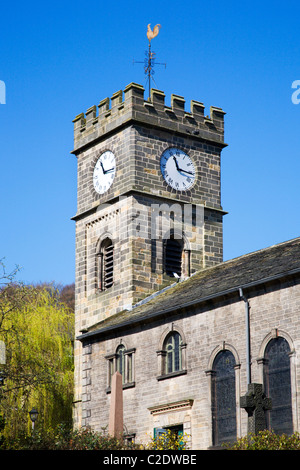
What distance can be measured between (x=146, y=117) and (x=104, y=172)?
2.94 m

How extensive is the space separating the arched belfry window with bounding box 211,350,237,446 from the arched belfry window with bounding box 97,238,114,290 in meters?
10.3

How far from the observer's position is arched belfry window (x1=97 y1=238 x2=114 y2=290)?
37.1m

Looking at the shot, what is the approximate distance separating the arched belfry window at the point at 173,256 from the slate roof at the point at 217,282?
99 centimetres

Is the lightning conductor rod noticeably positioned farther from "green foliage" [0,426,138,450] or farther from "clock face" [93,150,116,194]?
"clock face" [93,150,116,194]

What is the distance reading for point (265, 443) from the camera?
21.2 m

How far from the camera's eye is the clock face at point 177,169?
37.4 m

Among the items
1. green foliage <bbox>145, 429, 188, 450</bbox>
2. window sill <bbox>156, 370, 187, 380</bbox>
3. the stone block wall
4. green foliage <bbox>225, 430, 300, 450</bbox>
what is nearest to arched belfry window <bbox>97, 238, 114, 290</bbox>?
the stone block wall

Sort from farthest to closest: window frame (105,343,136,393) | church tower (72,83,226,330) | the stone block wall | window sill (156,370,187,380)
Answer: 1. church tower (72,83,226,330)
2. window frame (105,343,136,393)
3. window sill (156,370,187,380)
4. the stone block wall

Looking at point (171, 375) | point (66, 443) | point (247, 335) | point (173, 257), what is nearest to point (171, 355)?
point (171, 375)

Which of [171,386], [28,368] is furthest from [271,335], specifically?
[28,368]

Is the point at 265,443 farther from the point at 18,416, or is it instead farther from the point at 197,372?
the point at 18,416

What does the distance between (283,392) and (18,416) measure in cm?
1324

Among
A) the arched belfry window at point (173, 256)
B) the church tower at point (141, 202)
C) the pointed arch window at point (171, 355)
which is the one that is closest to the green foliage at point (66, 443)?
the pointed arch window at point (171, 355)

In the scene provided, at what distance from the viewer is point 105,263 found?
1473 inches
